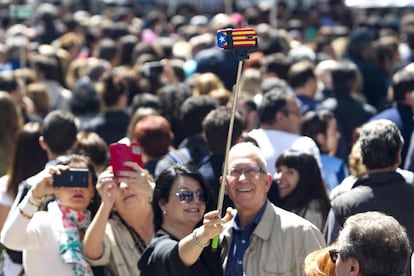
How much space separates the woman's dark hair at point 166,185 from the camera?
5.06 metres

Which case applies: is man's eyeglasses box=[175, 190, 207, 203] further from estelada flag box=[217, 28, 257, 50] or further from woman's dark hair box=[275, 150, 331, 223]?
woman's dark hair box=[275, 150, 331, 223]

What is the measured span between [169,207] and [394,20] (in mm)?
16160

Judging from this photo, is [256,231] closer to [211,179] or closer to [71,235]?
[71,235]

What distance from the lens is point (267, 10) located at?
17.8 meters

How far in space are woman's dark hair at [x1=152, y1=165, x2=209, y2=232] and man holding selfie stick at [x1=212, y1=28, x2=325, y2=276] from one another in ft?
0.54

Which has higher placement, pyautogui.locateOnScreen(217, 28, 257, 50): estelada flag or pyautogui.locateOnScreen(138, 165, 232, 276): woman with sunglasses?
pyautogui.locateOnScreen(217, 28, 257, 50): estelada flag

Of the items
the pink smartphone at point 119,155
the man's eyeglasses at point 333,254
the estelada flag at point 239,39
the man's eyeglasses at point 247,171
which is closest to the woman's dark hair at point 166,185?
the man's eyeglasses at point 247,171

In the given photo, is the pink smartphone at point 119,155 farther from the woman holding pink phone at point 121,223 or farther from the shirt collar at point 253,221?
the shirt collar at point 253,221

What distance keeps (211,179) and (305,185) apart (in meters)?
0.55

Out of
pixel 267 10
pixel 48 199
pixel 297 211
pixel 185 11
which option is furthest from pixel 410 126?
pixel 185 11

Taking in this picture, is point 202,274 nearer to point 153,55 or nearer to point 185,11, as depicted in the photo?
point 153,55

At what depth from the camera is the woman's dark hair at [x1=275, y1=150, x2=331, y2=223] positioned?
5992 millimetres

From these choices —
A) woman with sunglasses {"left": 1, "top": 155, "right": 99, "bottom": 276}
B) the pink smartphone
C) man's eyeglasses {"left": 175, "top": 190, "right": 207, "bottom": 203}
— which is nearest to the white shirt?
woman with sunglasses {"left": 1, "top": 155, "right": 99, "bottom": 276}

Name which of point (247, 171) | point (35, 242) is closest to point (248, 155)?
point (247, 171)
